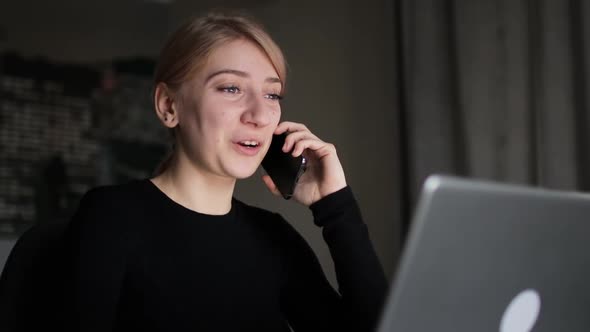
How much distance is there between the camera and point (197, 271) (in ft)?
3.70

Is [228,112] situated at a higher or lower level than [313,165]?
higher

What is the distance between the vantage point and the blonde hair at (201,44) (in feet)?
3.87

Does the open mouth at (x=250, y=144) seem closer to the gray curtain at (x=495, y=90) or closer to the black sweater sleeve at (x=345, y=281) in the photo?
the black sweater sleeve at (x=345, y=281)

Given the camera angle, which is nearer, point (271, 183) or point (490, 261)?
point (490, 261)

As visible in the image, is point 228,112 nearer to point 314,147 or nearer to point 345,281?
point 314,147

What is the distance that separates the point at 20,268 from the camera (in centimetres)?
105

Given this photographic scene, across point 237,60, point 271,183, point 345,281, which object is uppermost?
point 237,60

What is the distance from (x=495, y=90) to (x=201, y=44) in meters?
1.40

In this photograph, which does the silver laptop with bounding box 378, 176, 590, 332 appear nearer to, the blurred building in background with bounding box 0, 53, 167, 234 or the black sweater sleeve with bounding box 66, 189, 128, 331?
the black sweater sleeve with bounding box 66, 189, 128, 331

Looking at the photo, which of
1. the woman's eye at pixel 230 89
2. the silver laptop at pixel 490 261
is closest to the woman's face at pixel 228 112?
the woman's eye at pixel 230 89

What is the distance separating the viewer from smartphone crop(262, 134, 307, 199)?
4.01ft

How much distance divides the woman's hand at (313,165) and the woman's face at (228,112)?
73 mm

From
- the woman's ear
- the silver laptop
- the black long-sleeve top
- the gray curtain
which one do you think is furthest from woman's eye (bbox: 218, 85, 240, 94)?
the gray curtain

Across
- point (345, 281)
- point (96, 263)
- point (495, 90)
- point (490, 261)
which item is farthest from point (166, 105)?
point (495, 90)
